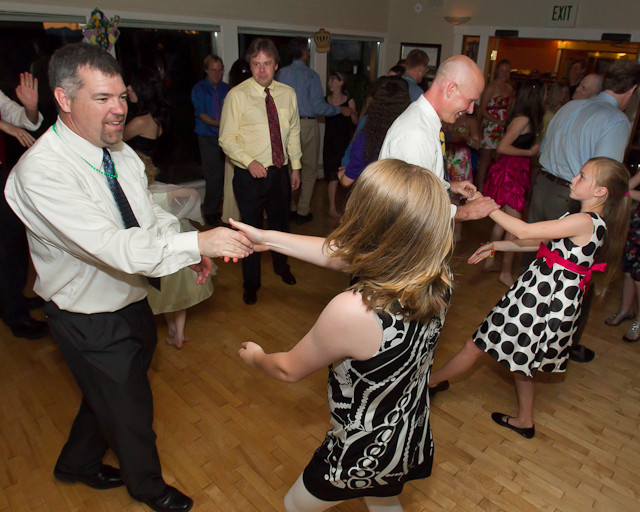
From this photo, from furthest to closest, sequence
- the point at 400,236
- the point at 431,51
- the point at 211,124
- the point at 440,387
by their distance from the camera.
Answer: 1. the point at 431,51
2. the point at 211,124
3. the point at 440,387
4. the point at 400,236

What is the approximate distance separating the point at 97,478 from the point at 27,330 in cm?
152

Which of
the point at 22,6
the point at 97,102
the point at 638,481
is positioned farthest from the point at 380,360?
the point at 22,6

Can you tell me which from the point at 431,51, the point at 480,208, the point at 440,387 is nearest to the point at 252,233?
the point at 480,208

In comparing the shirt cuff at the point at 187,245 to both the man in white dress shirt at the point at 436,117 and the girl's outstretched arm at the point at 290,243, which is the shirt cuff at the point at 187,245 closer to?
the girl's outstretched arm at the point at 290,243

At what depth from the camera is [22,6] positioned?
13.9 ft

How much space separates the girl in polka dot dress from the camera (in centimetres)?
217

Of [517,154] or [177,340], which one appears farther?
[517,154]

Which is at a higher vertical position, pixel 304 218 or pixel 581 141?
pixel 581 141

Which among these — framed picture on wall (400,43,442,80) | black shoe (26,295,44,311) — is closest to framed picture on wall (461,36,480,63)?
framed picture on wall (400,43,442,80)

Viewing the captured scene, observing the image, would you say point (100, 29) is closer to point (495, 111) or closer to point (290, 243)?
point (290, 243)

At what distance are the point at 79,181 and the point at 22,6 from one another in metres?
3.80

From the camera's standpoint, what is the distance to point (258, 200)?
3.64 metres

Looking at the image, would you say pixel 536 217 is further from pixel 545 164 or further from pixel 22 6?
pixel 22 6

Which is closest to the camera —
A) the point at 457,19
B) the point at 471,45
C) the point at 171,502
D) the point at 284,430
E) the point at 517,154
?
the point at 171,502
